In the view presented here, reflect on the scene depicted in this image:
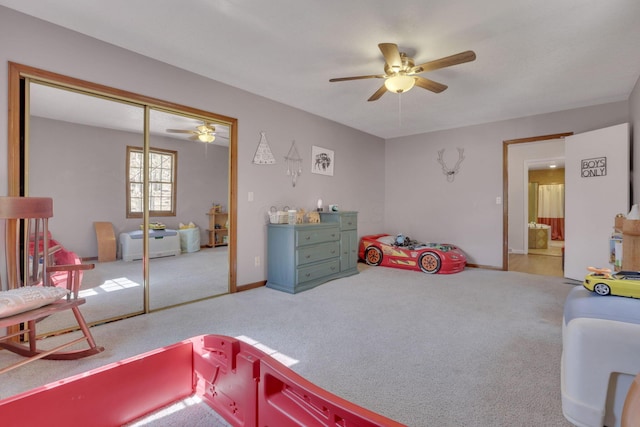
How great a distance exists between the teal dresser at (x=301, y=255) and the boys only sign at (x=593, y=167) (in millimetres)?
3391

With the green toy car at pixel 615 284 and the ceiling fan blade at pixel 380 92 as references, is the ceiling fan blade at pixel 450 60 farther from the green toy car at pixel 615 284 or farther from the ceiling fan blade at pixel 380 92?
the green toy car at pixel 615 284

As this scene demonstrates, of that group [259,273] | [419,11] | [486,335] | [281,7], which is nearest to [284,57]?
[281,7]

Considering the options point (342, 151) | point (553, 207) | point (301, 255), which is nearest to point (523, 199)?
point (553, 207)

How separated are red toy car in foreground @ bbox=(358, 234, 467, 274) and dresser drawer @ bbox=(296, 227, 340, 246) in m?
1.21

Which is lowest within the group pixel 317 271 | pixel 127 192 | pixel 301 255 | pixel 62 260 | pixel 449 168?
pixel 317 271

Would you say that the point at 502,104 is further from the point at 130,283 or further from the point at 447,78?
the point at 130,283

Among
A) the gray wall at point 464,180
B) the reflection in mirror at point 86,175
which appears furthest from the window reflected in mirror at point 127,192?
the gray wall at point 464,180

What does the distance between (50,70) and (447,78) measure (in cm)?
370

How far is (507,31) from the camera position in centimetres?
239

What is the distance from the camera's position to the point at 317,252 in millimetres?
3912

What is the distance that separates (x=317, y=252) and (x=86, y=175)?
259 cm

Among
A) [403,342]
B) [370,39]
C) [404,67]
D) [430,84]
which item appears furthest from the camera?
[430,84]

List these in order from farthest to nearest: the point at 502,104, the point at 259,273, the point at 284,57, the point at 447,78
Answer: the point at 502,104
the point at 259,273
the point at 447,78
the point at 284,57

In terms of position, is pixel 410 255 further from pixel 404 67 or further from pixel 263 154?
pixel 404 67
